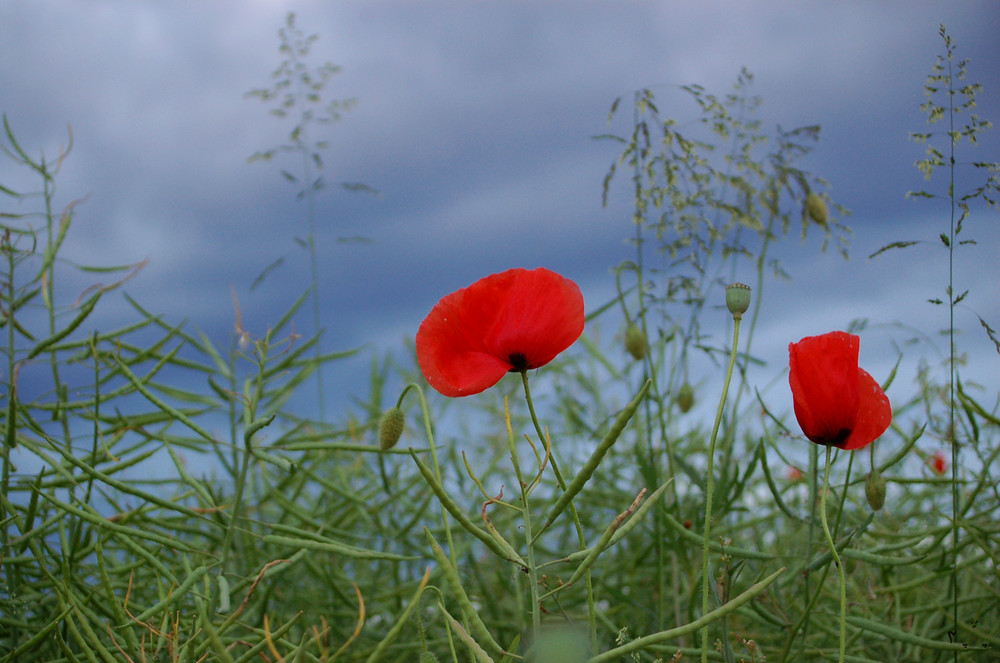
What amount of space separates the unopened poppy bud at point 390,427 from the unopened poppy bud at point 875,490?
0.71 meters

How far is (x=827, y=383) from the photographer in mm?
975

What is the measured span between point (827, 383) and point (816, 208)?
978mm

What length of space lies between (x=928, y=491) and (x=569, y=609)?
1.19 m

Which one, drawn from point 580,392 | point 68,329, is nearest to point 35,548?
point 68,329

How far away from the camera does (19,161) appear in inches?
62.4

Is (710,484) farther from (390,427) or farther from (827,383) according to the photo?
(390,427)

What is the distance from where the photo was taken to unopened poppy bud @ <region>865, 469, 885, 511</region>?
1.27 metres

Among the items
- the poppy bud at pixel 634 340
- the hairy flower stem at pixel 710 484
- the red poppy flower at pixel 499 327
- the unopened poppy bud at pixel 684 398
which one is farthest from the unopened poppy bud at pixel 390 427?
the unopened poppy bud at pixel 684 398

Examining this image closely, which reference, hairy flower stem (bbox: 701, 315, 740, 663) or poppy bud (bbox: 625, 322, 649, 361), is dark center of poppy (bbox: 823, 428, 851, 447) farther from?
poppy bud (bbox: 625, 322, 649, 361)

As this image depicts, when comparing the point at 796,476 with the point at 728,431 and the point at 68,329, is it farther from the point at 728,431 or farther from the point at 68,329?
the point at 68,329

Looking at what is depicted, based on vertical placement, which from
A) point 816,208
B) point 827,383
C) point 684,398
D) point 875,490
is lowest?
point 875,490

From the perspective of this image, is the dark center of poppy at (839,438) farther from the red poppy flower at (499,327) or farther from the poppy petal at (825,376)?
the red poppy flower at (499,327)

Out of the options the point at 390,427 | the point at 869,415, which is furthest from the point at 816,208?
the point at 390,427

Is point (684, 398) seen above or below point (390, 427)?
above
